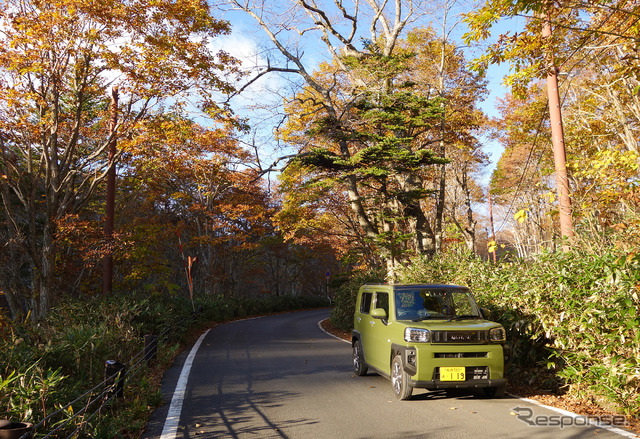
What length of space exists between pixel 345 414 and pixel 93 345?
449 centimetres

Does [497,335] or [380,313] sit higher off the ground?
[380,313]

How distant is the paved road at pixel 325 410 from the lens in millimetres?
5410

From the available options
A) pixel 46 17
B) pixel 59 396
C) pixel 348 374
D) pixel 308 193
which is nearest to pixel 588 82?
pixel 308 193

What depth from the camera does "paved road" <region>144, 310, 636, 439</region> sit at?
213 inches

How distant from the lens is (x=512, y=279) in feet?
27.9

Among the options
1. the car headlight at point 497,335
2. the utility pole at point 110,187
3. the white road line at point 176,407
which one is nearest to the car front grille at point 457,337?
the car headlight at point 497,335

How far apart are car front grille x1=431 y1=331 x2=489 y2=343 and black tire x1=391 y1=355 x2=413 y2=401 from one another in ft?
2.23

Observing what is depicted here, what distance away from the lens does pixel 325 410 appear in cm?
648

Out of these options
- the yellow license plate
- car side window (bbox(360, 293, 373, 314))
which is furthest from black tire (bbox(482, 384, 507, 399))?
car side window (bbox(360, 293, 373, 314))

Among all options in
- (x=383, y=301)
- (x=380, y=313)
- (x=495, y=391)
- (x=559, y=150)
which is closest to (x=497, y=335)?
(x=495, y=391)

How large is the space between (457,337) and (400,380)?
1.10 meters

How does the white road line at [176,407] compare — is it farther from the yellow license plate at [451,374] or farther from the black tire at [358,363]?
the yellow license plate at [451,374]

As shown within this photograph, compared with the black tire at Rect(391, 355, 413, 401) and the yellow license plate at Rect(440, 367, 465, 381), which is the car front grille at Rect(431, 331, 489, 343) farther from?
the black tire at Rect(391, 355, 413, 401)

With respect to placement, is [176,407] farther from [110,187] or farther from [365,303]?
[110,187]
